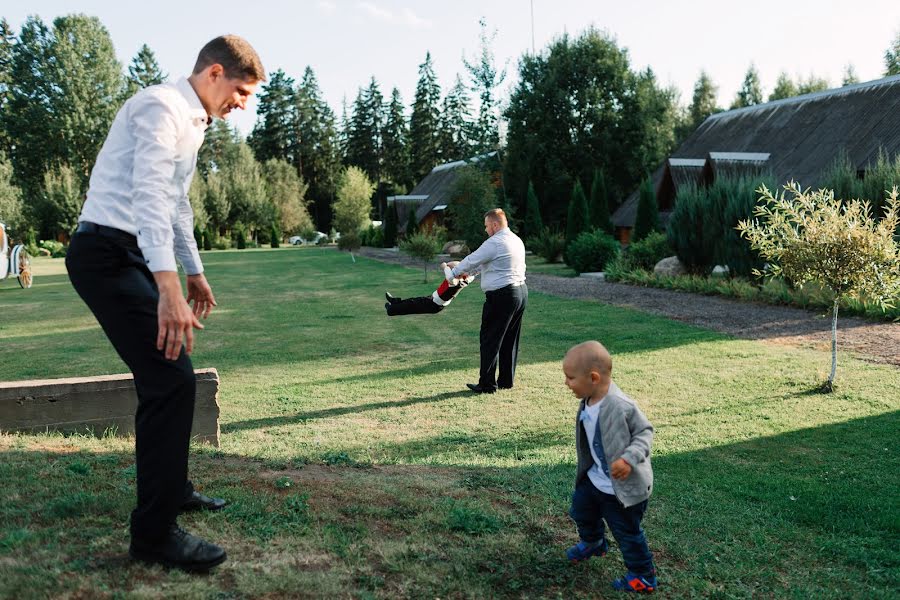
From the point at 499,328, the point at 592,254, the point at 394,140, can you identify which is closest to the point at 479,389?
the point at 499,328

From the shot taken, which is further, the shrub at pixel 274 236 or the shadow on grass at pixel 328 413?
the shrub at pixel 274 236

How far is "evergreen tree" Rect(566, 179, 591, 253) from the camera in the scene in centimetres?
3033

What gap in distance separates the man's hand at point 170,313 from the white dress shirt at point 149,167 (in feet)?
0.16

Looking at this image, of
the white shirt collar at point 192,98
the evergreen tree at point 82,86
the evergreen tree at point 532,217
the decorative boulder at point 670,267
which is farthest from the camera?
the evergreen tree at point 82,86

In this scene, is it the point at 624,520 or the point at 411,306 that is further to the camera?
the point at 411,306

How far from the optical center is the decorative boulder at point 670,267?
19411 mm

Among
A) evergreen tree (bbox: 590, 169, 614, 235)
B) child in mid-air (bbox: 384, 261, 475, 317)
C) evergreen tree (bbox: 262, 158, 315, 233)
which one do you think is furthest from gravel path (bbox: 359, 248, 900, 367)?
evergreen tree (bbox: 262, 158, 315, 233)

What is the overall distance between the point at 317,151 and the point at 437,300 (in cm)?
7757

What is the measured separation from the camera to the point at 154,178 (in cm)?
267

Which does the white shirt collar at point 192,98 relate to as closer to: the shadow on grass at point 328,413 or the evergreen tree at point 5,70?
the shadow on grass at point 328,413

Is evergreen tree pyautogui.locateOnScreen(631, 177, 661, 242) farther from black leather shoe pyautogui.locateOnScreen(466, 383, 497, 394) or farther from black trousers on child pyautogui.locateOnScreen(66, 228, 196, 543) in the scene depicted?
black trousers on child pyautogui.locateOnScreen(66, 228, 196, 543)

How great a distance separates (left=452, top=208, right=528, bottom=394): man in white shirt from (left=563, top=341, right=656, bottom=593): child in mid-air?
4.62 metres

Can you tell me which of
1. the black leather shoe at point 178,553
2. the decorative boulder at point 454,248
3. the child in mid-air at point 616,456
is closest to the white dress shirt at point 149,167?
the black leather shoe at point 178,553

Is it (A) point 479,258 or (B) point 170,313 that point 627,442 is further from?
(A) point 479,258
